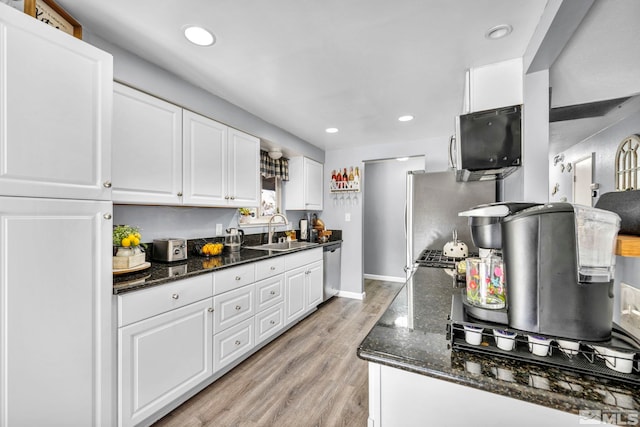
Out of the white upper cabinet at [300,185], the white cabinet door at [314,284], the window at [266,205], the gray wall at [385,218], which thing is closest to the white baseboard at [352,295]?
the white cabinet door at [314,284]

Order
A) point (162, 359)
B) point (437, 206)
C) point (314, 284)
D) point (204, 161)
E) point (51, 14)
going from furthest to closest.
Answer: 1. point (314, 284)
2. point (437, 206)
3. point (204, 161)
4. point (162, 359)
5. point (51, 14)

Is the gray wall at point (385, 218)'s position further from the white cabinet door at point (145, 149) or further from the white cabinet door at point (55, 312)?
the white cabinet door at point (55, 312)

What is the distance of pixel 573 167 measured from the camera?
1.38 meters

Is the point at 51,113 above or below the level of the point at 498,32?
below

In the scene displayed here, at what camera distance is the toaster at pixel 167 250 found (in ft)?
6.79

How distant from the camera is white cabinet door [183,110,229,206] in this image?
2.13 meters

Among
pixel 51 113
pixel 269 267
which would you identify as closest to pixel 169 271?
pixel 269 267

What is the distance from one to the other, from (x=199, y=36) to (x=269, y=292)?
203 cm

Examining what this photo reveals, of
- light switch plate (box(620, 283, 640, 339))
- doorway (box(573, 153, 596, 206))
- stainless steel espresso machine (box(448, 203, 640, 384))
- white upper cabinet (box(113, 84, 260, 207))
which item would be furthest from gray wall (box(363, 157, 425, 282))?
stainless steel espresso machine (box(448, 203, 640, 384))

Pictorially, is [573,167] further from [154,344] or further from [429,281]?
[154,344]

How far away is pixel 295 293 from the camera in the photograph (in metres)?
2.98

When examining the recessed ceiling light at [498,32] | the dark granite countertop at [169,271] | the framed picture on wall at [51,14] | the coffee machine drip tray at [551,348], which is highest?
the recessed ceiling light at [498,32]

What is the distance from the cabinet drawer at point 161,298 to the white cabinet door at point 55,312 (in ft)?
0.30

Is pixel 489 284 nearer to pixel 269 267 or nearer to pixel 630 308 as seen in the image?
pixel 630 308
